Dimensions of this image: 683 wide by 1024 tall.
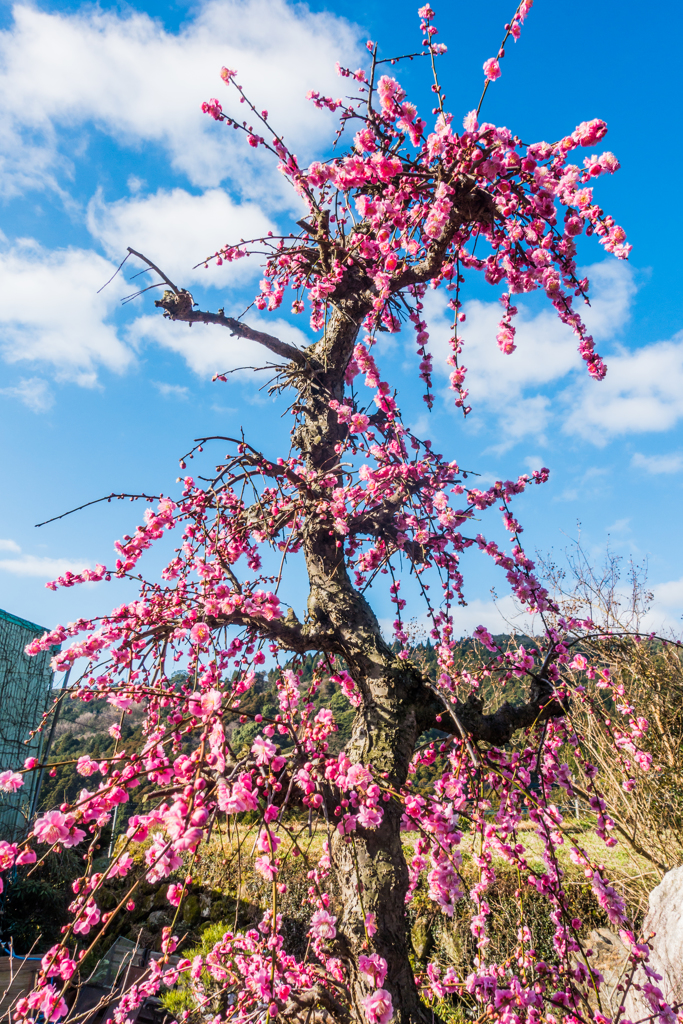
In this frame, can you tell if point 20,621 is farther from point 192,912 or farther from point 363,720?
point 363,720

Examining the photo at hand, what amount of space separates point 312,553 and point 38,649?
68.0 inches

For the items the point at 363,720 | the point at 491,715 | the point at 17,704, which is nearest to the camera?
the point at 363,720

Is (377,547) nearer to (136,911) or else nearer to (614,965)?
(614,965)

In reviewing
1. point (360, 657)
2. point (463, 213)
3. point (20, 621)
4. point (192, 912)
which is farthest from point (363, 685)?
point (20, 621)

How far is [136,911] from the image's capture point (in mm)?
7656

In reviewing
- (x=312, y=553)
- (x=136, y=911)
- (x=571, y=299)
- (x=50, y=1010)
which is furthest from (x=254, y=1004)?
(x=136, y=911)

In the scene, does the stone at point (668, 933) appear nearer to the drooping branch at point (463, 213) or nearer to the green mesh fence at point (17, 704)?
the drooping branch at point (463, 213)

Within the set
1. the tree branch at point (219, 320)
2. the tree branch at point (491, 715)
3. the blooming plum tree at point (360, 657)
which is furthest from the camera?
the tree branch at point (219, 320)

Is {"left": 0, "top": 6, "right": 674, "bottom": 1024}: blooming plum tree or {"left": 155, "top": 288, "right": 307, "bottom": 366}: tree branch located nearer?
{"left": 0, "top": 6, "right": 674, "bottom": 1024}: blooming plum tree

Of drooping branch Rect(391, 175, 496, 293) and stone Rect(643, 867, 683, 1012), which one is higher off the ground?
drooping branch Rect(391, 175, 496, 293)

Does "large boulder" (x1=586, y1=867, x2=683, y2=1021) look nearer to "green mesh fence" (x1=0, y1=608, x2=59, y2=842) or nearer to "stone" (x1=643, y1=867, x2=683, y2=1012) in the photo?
"stone" (x1=643, y1=867, x2=683, y2=1012)

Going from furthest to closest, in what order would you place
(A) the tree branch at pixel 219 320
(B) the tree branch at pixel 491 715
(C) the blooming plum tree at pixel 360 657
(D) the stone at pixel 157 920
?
1. (D) the stone at pixel 157 920
2. (A) the tree branch at pixel 219 320
3. (B) the tree branch at pixel 491 715
4. (C) the blooming plum tree at pixel 360 657

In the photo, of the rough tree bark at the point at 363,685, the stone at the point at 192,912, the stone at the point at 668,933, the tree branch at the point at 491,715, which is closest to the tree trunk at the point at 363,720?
the rough tree bark at the point at 363,685

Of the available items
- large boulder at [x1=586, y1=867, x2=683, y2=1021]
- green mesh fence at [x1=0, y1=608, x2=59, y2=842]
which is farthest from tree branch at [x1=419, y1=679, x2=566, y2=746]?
green mesh fence at [x1=0, y1=608, x2=59, y2=842]
